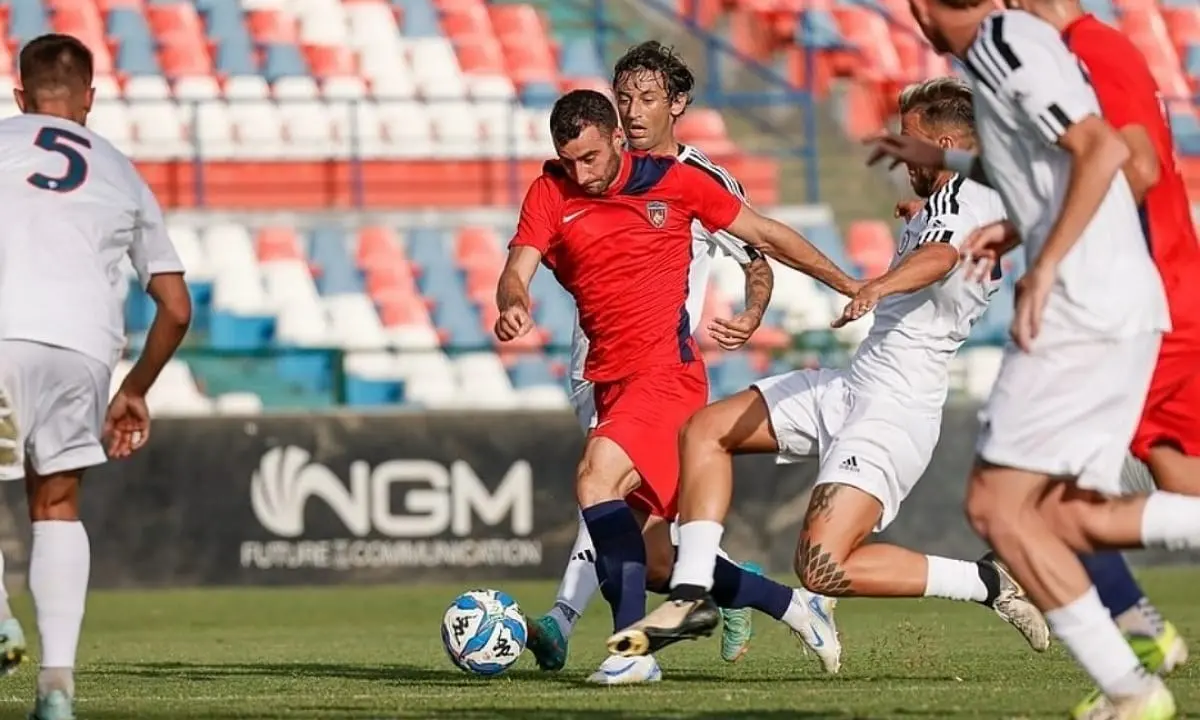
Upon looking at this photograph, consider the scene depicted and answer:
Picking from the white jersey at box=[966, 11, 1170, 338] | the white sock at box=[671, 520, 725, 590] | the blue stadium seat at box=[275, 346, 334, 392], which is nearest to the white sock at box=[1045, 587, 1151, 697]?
the white jersey at box=[966, 11, 1170, 338]

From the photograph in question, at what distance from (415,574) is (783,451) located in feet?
24.9

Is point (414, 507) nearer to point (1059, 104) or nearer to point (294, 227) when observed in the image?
point (294, 227)

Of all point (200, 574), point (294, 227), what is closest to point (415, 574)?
point (200, 574)

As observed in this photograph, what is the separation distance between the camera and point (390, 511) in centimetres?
1545

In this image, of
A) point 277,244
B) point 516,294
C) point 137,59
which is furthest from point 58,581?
point 137,59

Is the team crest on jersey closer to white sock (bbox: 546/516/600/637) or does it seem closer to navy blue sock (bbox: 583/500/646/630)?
navy blue sock (bbox: 583/500/646/630)

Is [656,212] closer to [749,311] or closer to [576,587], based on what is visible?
[749,311]

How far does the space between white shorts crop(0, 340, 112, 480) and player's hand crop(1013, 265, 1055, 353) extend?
265cm

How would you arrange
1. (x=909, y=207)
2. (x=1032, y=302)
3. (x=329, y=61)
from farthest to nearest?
(x=329, y=61)
(x=909, y=207)
(x=1032, y=302)

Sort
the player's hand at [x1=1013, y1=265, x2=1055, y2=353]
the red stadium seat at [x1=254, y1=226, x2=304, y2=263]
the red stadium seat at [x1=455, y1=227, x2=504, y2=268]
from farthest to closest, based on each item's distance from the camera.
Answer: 1. the red stadium seat at [x1=455, y1=227, x2=504, y2=268]
2. the red stadium seat at [x1=254, y1=226, x2=304, y2=263]
3. the player's hand at [x1=1013, y1=265, x2=1055, y2=353]

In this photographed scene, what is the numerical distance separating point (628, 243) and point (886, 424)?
1.17 metres

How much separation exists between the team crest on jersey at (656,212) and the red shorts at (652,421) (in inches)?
21.4

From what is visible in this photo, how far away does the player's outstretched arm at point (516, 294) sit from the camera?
7.39 metres

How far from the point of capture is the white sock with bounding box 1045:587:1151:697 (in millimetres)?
5637
